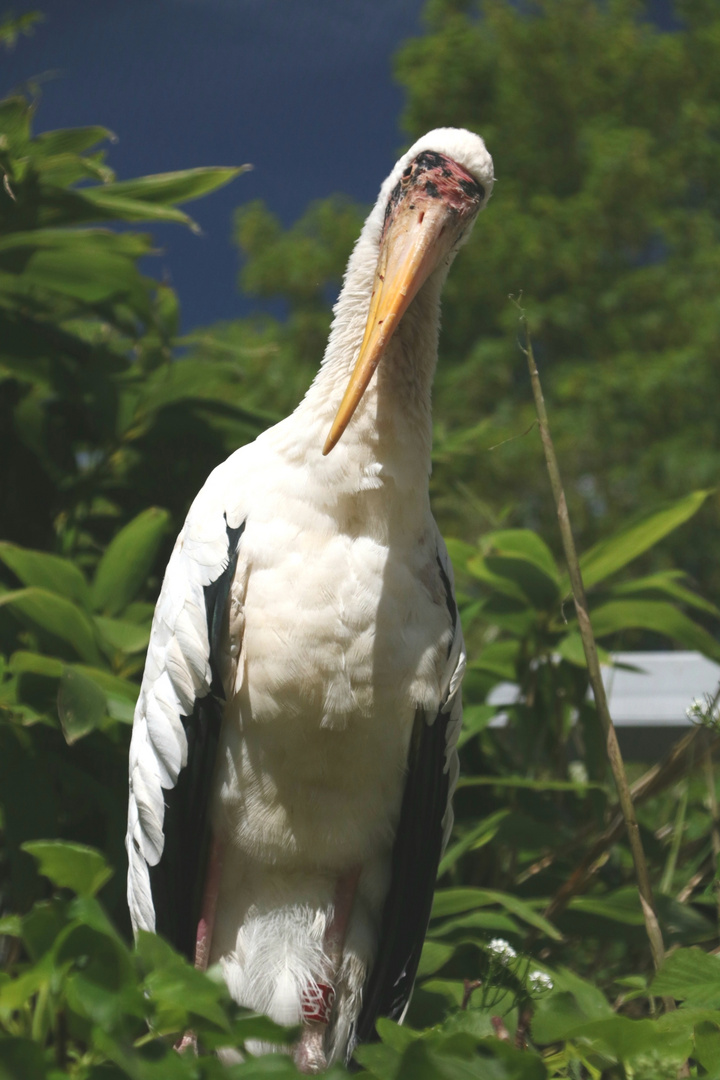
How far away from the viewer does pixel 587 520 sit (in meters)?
8.53

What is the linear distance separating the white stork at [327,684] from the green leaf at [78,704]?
0.10 m

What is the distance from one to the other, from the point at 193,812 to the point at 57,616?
670mm

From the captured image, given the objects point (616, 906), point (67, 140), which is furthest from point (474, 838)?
point (67, 140)

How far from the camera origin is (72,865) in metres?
0.94

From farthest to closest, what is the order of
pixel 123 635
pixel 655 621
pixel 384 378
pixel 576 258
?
pixel 576 258 < pixel 655 621 < pixel 123 635 < pixel 384 378

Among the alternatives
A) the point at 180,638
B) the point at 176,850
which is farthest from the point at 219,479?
the point at 176,850

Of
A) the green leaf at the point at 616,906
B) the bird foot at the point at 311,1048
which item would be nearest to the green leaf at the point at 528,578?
the green leaf at the point at 616,906

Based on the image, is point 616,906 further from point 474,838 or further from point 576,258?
point 576,258

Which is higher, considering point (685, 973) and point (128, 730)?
point (128, 730)

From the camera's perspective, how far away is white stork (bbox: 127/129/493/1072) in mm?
1628

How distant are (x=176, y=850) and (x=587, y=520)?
23.6ft

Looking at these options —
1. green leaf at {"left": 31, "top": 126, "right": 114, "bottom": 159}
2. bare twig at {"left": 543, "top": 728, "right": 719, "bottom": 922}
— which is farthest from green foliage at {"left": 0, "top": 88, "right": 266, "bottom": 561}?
bare twig at {"left": 543, "top": 728, "right": 719, "bottom": 922}

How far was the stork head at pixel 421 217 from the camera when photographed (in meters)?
1.60

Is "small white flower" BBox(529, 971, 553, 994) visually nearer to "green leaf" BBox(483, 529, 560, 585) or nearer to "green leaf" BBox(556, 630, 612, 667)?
"green leaf" BBox(556, 630, 612, 667)
